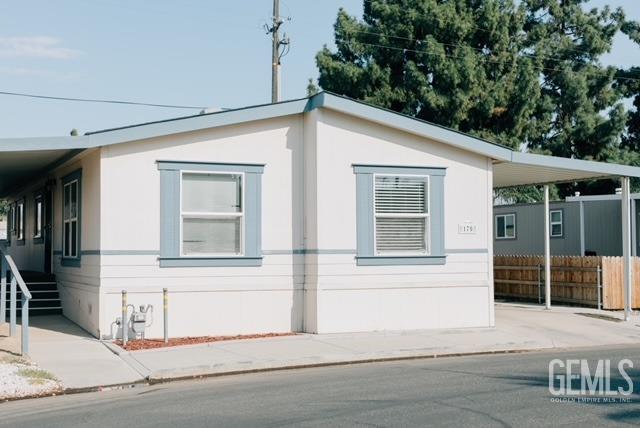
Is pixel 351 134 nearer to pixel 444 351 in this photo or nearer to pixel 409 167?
pixel 409 167

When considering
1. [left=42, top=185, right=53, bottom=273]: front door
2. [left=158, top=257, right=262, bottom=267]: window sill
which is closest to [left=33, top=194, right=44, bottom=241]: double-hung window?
[left=42, top=185, right=53, bottom=273]: front door

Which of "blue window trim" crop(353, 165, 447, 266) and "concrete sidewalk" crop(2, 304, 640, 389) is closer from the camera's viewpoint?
"concrete sidewalk" crop(2, 304, 640, 389)

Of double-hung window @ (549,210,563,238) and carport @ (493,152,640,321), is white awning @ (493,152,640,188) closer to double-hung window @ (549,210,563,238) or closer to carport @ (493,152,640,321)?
carport @ (493,152,640,321)

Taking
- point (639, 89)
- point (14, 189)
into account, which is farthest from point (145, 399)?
point (639, 89)

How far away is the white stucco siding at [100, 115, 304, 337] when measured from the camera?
1423 centimetres

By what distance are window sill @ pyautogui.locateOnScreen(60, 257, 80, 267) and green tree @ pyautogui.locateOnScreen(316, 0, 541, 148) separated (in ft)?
59.9

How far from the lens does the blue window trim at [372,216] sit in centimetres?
1529

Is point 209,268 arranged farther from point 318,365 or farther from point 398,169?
point 398,169

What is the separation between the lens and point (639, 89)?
40.7 metres

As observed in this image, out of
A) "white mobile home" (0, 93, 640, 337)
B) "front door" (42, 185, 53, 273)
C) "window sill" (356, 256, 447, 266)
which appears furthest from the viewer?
"front door" (42, 185, 53, 273)

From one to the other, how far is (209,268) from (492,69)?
22.9 m

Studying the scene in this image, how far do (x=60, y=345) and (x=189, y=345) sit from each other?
2205 millimetres

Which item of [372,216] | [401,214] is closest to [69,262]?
[372,216]

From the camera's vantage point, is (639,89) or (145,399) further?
(639,89)
